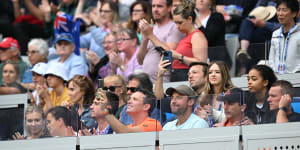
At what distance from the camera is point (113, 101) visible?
23.8 ft

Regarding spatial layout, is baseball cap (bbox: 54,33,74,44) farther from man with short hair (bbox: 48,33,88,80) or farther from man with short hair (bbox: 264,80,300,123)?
man with short hair (bbox: 264,80,300,123)

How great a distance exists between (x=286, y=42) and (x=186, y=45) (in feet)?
3.93

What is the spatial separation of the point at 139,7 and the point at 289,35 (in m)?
2.72

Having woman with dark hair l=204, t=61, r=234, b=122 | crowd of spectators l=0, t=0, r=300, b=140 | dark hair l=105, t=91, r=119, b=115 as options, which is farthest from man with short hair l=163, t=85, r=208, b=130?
dark hair l=105, t=91, r=119, b=115

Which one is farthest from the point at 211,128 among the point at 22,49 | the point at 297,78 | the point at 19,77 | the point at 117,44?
the point at 22,49

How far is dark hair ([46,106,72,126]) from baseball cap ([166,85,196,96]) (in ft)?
3.68

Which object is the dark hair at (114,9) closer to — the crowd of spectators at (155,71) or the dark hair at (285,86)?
the crowd of spectators at (155,71)

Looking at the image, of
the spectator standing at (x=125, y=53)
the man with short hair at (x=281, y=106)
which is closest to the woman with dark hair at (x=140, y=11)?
the spectator standing at (x=125, y=53)

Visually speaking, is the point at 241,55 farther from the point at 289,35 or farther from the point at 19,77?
the point at 19,77

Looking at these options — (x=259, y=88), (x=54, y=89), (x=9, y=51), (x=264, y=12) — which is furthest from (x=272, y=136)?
(x=9, y=51)

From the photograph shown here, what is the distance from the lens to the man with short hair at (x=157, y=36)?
8500 mm

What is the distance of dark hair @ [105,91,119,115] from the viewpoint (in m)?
7.11

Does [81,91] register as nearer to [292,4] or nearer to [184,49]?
[184,49]

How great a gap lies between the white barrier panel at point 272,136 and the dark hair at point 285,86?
0.30 metres
